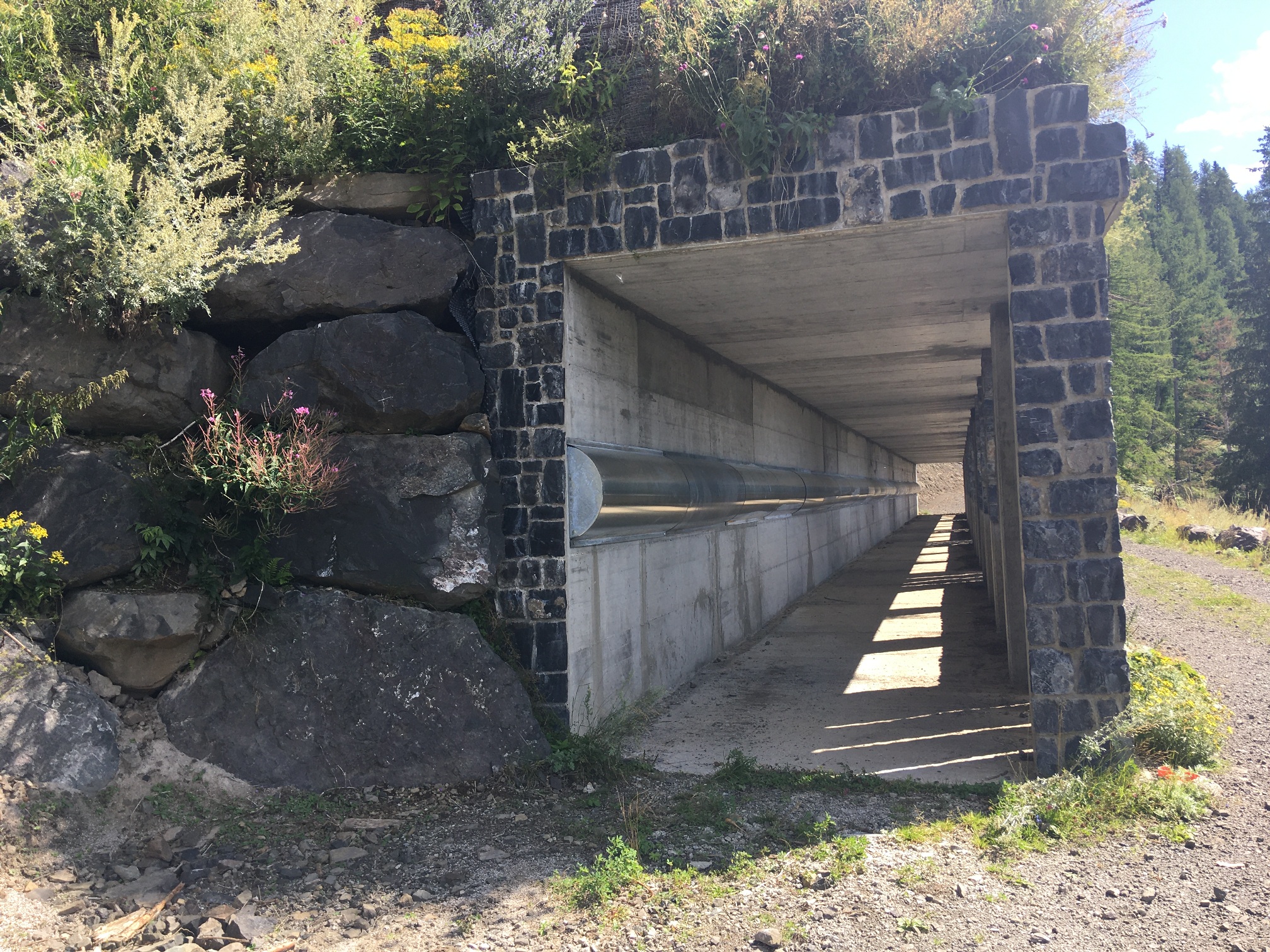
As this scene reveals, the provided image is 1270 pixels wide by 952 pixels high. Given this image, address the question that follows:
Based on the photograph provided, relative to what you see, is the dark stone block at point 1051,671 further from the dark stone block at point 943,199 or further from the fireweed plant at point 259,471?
the fireweed plant at point 259,471

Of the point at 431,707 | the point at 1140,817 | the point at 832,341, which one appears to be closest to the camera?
the point at 1140,817

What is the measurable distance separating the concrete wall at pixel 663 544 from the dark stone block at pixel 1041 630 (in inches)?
120

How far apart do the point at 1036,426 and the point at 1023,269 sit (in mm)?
985

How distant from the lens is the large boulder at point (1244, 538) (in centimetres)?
1739

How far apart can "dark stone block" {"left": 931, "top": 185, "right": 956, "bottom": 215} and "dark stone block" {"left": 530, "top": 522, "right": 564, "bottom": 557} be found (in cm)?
328

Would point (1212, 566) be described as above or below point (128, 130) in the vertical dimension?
below

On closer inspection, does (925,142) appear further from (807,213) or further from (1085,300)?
(1085,300)

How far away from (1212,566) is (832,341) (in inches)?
420

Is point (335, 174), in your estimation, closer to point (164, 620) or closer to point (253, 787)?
point (164, 620)

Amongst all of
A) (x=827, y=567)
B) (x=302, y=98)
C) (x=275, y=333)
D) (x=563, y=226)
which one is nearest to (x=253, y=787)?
(x=275, y=333)

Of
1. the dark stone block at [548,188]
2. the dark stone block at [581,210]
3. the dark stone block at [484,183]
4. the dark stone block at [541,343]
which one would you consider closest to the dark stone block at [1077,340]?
the dark stone block at [581,210]

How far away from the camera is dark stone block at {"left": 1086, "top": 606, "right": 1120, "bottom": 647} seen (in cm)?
530

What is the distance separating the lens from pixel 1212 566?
15945mm

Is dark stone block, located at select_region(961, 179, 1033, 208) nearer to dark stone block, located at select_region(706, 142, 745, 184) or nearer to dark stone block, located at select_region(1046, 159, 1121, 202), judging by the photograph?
dark stone block, located at select_region(1046, 159, 1121, 202)
